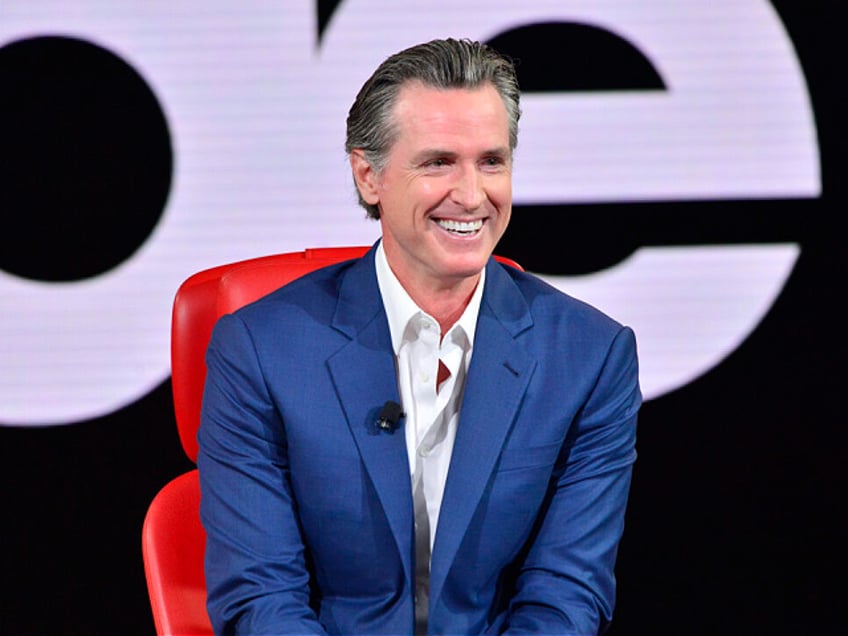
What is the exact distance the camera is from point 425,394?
1.97m

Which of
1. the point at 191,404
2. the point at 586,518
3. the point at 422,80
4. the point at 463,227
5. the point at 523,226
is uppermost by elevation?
the point at 422,80

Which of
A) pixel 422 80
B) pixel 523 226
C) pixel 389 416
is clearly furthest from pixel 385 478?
pixel 523 226

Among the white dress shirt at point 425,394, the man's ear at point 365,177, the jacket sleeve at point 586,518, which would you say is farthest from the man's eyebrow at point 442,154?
the jacket sleeve at point 586,518

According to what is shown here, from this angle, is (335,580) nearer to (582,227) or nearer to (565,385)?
(565,385)

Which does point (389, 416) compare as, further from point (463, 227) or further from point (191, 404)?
point (191, 404)

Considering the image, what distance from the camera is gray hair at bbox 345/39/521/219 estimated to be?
1.90 meters

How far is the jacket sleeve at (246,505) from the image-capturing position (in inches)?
72.5

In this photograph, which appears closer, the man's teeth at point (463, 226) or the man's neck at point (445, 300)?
the man's teeth at point (463, 226)

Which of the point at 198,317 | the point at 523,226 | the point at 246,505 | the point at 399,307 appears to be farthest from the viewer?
the point at 523,226

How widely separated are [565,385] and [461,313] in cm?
21

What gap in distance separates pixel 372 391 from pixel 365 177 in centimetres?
35

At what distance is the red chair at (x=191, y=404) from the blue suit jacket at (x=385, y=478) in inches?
6.3

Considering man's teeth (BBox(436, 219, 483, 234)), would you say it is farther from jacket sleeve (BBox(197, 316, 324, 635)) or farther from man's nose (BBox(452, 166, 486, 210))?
jacket sleeve (BBox(197, 316, 324, 635))

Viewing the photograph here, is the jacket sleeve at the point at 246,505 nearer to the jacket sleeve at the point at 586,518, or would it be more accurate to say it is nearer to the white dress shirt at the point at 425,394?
the white dress shirt at the point at 425,394
